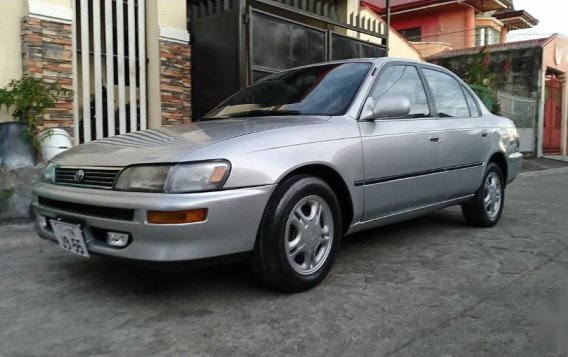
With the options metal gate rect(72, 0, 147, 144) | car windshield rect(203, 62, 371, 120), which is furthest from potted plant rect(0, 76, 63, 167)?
car windshield rect(203, 62, 371, 120)

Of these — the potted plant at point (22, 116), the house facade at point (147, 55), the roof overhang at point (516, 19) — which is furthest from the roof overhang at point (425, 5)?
the potted plant at point (22, 116)

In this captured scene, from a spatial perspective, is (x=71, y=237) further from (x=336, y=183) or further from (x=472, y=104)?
(x=472, y=104)

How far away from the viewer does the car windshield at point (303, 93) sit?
367 centimetres

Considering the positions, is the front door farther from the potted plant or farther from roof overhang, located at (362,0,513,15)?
roof overhang, located at (362,0,513,15)

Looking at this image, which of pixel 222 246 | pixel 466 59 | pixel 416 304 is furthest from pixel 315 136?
pixel 466 59

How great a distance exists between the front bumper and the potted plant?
112 inches

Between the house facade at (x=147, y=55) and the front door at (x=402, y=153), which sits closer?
the front door at (x=402, y=153)

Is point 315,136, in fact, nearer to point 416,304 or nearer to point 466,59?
point 416,304

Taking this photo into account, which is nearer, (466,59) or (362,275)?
(362,275)

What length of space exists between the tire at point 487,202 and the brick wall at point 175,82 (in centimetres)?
430

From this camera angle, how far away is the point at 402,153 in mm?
3799

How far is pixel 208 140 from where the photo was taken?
2.95 meters

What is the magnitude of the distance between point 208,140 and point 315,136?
691mm

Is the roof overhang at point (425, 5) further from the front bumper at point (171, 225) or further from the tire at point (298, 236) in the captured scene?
the front bumper at point (171, 225)
